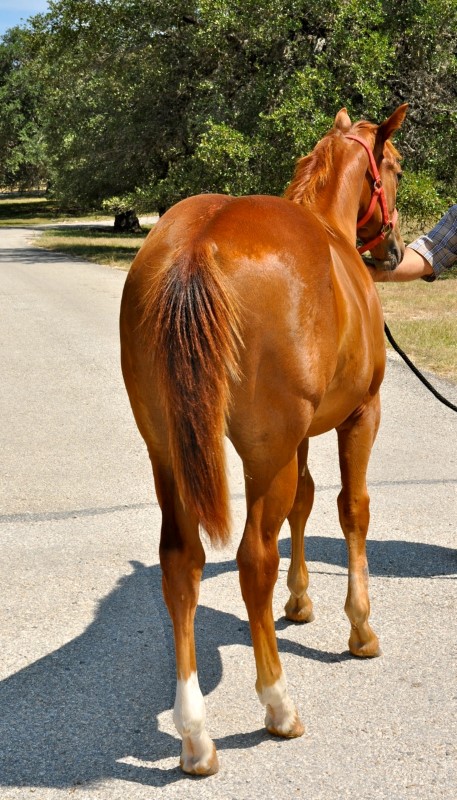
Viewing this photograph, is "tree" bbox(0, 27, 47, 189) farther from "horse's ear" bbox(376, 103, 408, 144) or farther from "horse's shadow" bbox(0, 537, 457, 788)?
"horse's shadow" bbox(0, 537, 457, 788)

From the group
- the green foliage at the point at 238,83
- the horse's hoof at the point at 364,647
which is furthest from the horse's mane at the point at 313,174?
the green foliage at the point at 238,83

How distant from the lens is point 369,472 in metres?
6.40

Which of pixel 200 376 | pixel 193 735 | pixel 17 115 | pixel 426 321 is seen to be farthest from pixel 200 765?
pixel 17 115

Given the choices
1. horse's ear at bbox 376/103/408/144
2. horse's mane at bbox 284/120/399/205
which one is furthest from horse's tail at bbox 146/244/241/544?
horse's ear at bbox 376/103/408/144

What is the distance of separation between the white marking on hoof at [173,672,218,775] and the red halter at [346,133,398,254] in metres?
2.36

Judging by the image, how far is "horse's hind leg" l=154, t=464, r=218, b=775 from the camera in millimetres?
2998

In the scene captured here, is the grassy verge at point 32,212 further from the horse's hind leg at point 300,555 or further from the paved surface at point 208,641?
the horse's hind leg at point 300,555

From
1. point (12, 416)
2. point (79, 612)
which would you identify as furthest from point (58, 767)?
point (12, 416)

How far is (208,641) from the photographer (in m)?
4.05

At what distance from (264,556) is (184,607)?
316mm

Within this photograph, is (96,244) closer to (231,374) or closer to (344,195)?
(344,195)

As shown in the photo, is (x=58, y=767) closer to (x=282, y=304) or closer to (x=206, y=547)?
(x=282, y=304)

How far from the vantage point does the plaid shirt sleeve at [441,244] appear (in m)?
5.05

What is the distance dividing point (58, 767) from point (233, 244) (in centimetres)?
181
